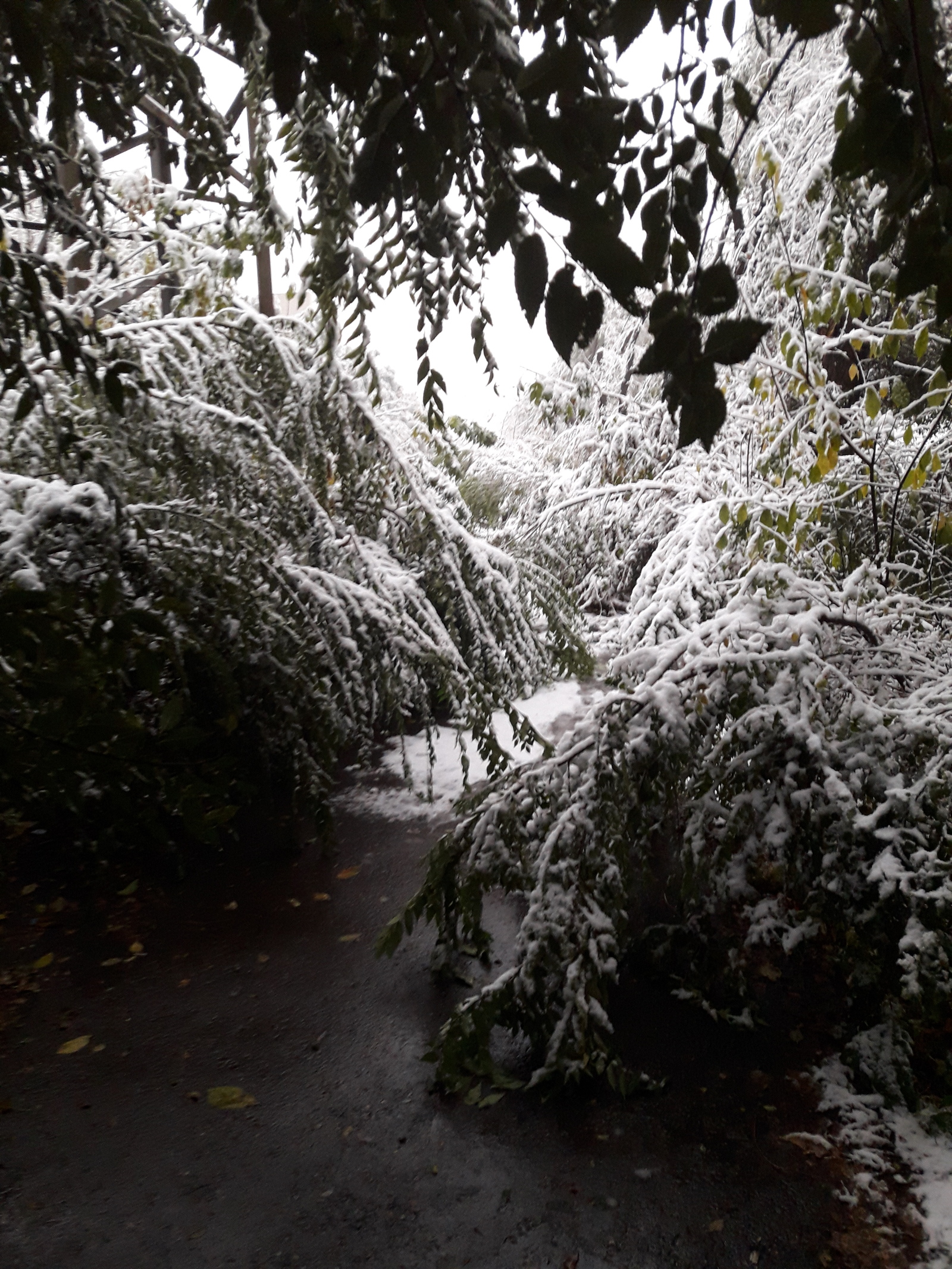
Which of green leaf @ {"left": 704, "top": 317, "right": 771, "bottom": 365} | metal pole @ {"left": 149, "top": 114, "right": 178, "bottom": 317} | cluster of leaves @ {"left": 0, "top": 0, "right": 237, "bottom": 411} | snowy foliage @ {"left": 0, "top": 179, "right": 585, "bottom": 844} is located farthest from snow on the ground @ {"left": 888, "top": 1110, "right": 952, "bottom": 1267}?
metal pole @ {"left": 149, "top": 114, "right": 178, "bottom": 317}

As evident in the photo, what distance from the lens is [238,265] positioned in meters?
3.60

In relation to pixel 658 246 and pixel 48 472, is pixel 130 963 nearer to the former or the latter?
pixel 48 472

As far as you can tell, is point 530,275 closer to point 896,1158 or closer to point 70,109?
point 70,109

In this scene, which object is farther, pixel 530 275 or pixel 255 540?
pixel 255 540

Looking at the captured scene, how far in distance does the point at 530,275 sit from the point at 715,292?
0.16 metres

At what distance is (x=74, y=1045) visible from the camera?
2.79 m

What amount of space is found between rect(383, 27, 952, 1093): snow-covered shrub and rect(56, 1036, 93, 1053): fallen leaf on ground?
1152mm

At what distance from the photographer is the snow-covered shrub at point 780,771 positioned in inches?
95.0

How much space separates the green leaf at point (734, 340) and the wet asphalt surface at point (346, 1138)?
2.12 metres

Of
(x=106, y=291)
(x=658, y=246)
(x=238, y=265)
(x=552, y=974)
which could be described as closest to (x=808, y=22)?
(x=658, y=246)

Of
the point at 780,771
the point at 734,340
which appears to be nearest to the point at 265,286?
the point at 780,771

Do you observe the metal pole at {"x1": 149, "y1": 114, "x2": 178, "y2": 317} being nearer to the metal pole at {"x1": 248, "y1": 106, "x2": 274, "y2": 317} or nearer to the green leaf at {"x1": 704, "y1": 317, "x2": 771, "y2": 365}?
the metal pole at {"x1": 248, "y1": 106, "x2": 274, "y2": 317}

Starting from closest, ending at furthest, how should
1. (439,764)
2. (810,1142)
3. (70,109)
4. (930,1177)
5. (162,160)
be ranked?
(70,109), (930,1177), (810,1142), (162,160), (439,764)

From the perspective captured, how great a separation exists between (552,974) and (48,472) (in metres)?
2.62
